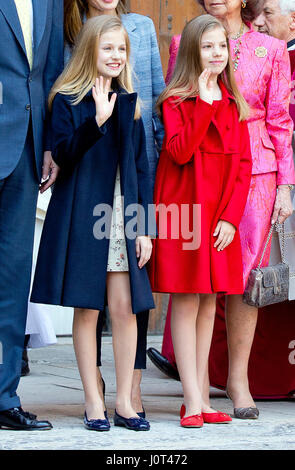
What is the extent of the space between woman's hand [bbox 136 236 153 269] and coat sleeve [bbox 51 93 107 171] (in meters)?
0.38

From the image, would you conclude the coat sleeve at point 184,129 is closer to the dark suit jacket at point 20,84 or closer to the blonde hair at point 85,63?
the blonde hair at point 85,63

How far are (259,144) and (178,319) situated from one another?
83 centimetres

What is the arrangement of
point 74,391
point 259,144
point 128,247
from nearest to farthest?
point 128,247
point 259,144
point 74,391

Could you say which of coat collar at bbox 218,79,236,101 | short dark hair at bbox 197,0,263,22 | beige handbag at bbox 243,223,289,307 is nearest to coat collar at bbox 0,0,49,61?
coat collar at bbox 218,79,236,101

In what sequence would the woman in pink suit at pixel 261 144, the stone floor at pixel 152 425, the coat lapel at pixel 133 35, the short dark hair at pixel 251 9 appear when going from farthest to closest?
the short dark hair at pixel 251 9 → the woman in pink suit at pixel 261 144 → the coat lapel at pixel 133 35 → the stone floor at pixel 152 425

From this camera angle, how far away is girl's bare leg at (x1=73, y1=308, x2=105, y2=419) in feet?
12.1

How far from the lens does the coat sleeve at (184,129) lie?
3.74 metres

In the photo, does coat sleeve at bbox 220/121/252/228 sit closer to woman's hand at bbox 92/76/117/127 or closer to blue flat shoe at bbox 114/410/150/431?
woman's hand at bbox 92/76/117/127

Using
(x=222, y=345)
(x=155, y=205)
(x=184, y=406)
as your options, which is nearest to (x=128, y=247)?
(x=155, y=205)

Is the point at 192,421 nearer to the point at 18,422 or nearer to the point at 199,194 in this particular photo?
the point at 18,422

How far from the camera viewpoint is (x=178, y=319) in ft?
12.7

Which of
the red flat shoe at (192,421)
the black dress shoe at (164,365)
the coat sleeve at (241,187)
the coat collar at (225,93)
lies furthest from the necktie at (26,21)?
the black dress shoe at (164,365)

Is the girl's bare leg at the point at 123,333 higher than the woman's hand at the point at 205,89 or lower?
lower

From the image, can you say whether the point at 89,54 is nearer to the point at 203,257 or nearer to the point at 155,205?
the point at 155,205
